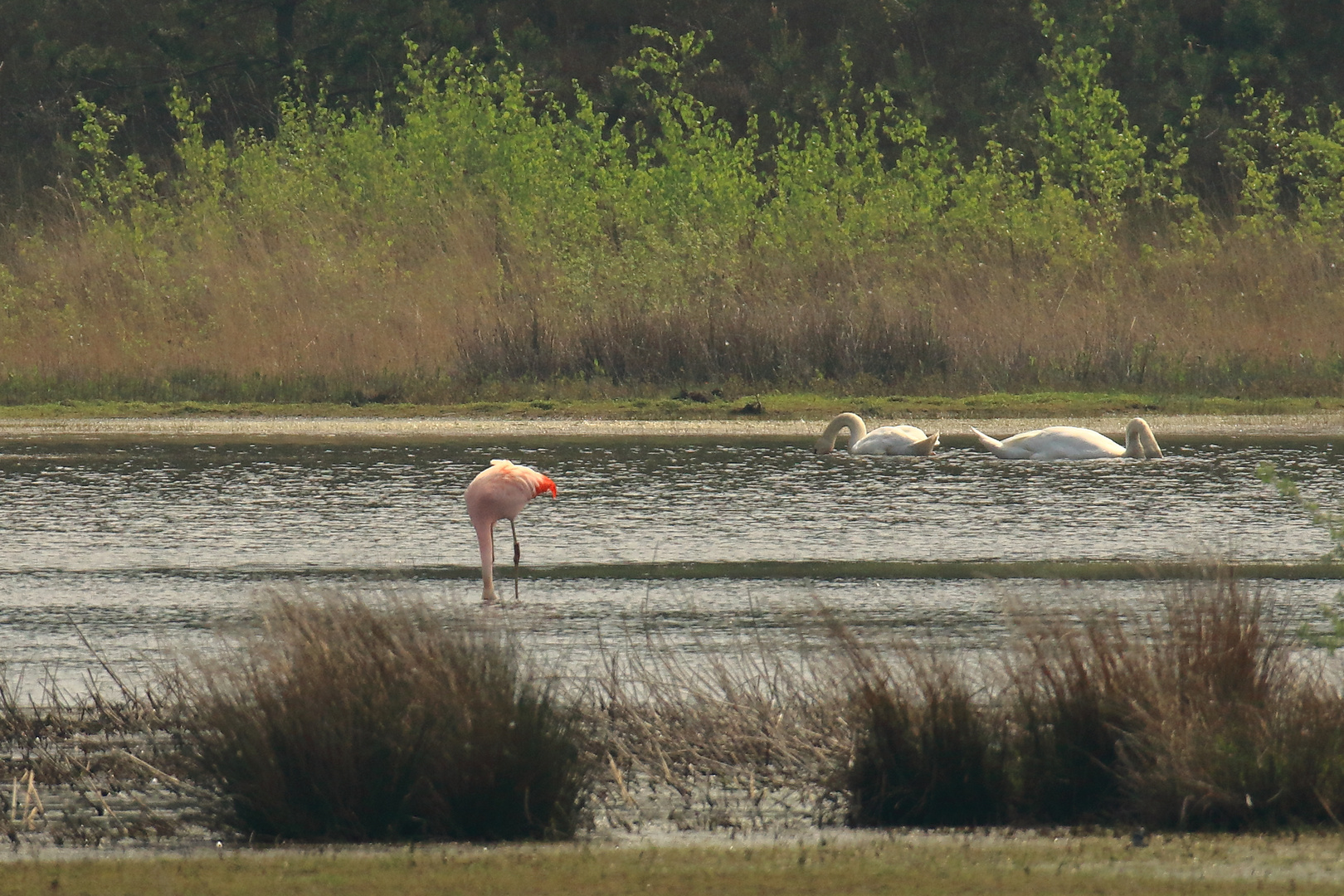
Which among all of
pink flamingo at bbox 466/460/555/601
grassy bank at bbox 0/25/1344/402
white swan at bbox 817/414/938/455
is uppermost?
grassy bank at bbox 0/25/1344/402

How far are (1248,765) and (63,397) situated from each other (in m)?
21.9

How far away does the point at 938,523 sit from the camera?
1549 centimetres

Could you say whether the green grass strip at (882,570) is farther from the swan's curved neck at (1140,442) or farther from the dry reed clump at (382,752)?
the swan's curved neck at (1140,442)

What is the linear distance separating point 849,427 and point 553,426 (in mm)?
4029

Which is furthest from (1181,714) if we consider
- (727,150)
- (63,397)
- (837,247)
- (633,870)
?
(727,150)

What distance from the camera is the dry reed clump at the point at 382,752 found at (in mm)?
6816

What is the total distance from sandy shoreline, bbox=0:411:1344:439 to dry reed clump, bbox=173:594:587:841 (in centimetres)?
1518

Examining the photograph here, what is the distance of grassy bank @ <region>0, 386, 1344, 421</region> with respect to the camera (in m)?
24.3

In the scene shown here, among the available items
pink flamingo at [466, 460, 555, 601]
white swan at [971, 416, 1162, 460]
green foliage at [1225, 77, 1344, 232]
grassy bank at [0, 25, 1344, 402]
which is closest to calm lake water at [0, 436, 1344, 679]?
white swan at [971, 416, 1162, 460]

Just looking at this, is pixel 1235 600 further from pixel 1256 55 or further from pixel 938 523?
pixel 1256 55

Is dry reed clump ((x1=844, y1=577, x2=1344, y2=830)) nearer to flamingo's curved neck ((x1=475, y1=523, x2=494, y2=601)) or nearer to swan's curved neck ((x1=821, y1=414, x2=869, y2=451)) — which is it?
flamingo's curved neck ((x1=475, y1=523, x2=494, y2=601))

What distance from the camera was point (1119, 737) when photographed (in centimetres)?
712

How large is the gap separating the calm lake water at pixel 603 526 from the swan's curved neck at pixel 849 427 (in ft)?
1.59

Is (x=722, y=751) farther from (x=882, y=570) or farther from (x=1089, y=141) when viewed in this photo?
(x=1089, y=141)
